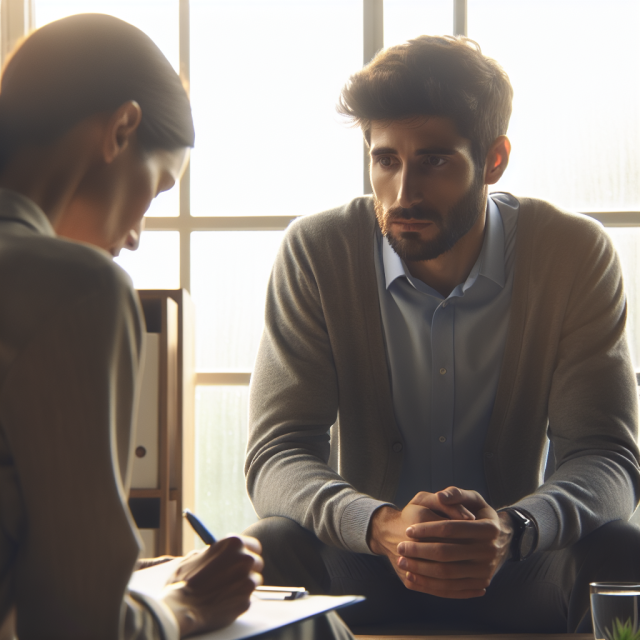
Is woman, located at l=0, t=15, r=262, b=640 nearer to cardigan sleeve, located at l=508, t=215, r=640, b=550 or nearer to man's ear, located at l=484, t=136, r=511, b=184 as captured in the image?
cardigan sleeve, located at l=508, t=215, r=640, b=550

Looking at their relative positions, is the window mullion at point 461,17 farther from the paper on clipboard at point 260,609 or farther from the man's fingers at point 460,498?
the paper on clipboard at point 260,609

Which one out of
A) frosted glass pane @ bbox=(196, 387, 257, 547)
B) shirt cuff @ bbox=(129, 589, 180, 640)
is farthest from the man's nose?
shirt cuff @ bbox=(129, 589, 180, 640)

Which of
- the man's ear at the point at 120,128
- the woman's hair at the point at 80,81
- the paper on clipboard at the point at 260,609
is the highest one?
the woman's hair at the point at 80,81

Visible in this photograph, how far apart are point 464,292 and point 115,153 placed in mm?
1010

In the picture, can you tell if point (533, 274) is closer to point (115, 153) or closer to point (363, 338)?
point (363, 338)

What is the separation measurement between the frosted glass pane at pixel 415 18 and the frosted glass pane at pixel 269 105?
0.31 feet

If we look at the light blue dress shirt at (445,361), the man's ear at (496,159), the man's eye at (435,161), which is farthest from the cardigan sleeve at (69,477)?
the man's ear at (496,159)

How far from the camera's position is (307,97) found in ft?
7.02

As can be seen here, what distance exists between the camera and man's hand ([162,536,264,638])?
0.73 m

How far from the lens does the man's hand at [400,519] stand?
118 cm

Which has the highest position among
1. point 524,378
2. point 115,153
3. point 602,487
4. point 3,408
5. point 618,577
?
point 115,153

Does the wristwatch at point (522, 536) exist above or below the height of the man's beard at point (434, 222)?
below

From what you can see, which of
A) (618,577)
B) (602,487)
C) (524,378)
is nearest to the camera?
(618,577)

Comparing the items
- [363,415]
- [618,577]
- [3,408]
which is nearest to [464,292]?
[363,415]
